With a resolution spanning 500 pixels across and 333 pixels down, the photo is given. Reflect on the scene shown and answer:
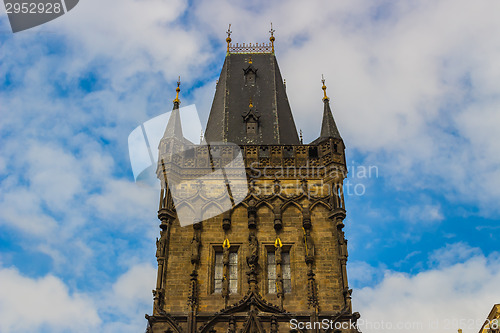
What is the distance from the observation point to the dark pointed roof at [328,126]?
29641 millimetres

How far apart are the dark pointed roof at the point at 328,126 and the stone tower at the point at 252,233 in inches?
2.5

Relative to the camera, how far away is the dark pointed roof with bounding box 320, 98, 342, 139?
2964 cm

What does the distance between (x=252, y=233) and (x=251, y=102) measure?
29.0ft

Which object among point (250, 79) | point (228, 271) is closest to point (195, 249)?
point (228, 271)

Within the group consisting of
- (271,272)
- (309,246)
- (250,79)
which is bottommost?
(271,272)

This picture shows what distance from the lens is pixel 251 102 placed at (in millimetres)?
33312

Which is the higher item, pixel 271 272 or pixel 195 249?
pixel 195 249

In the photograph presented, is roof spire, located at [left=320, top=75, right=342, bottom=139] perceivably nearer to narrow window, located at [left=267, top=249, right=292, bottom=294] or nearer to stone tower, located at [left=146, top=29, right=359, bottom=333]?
stone tower, located at [left=146, top=29, right=359, bottom=333]

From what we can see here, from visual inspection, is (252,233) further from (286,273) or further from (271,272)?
(286,273)

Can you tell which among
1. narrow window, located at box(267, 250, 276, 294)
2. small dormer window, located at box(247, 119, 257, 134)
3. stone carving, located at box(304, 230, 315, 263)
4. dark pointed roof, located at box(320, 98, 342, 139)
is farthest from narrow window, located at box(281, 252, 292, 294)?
small dormer window, located at box(247, 119, 257, 134)

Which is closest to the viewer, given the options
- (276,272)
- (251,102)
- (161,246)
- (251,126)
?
(276,272)

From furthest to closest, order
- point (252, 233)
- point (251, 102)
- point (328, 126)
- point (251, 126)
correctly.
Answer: point (251, 102) → point (251, 126) → point (328, 126) → point (252, 233)

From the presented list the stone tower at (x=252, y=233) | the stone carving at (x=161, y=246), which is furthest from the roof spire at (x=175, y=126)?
the stone carving at (x=161, y=246)

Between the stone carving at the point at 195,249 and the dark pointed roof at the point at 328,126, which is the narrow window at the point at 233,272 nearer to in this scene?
the stone carving at the point at 195,249
